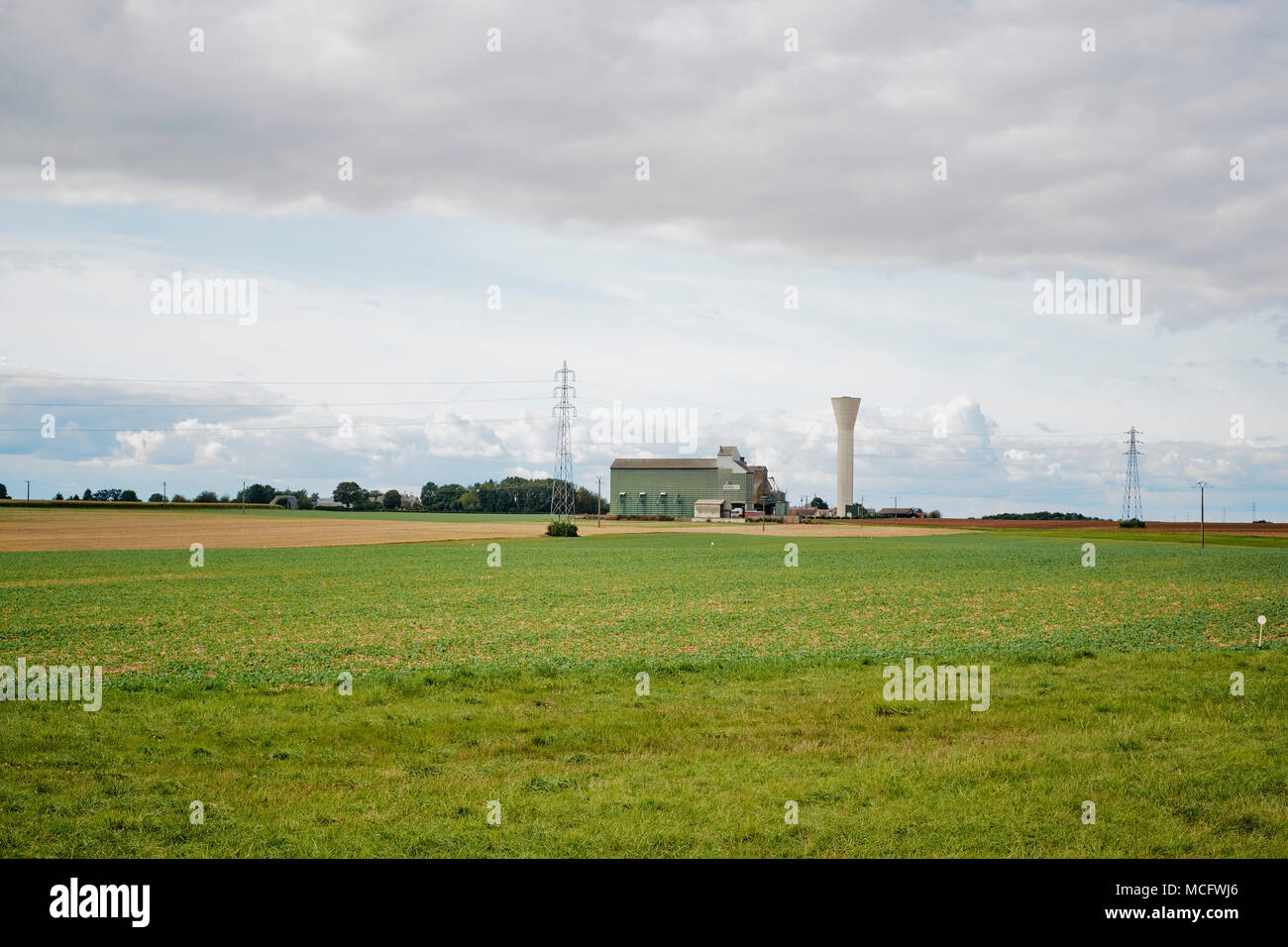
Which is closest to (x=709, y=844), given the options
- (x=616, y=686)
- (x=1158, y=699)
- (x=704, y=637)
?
(x=616, y=686)

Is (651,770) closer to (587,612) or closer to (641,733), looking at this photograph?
(641,733)

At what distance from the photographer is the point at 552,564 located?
5759 centimetres

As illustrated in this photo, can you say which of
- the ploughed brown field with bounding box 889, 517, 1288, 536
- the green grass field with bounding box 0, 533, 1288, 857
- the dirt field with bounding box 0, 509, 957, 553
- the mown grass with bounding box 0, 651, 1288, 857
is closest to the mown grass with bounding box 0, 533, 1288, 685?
the green grass field with bounding box 0, 533, 1288, 857

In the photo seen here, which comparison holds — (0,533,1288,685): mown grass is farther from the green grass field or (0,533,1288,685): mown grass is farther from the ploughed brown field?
the ploughed brown field

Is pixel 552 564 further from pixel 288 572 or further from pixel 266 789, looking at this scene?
pixel 266 789

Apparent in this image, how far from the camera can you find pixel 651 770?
13117mm

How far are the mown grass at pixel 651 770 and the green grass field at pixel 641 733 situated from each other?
6 cm

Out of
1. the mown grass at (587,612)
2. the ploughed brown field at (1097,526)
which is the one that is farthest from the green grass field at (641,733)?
the ploughed brown field at (1097,526)

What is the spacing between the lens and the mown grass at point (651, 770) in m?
10.4

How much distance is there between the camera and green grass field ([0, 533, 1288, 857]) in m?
10.6

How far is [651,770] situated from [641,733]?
2179 millimetres

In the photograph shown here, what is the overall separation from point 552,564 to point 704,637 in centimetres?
3246

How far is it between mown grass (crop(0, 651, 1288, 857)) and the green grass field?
0.06m

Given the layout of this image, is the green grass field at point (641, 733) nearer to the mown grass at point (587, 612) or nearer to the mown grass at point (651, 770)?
the mown grass at point (651, 770)
